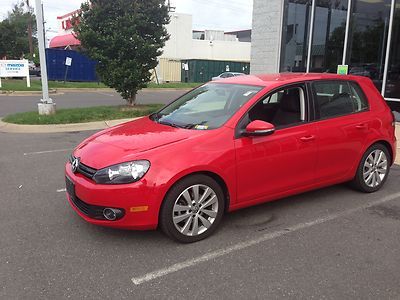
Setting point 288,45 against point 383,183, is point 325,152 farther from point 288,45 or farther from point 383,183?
point 288,45

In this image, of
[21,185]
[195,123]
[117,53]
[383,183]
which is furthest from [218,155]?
[117,53]

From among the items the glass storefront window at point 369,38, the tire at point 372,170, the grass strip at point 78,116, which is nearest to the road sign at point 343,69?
the glass storefront window at point 369,38

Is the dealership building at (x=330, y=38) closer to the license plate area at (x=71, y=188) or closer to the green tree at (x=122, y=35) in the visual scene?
the green tree at (x=122, y=35)

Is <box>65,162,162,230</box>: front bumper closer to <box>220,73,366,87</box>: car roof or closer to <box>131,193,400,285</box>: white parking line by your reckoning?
<box>131,193,400,285</box>: white parking line

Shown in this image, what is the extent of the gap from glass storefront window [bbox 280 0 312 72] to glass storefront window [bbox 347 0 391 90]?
1.63 metres

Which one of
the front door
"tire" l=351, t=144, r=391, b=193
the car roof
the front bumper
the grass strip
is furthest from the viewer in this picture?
the grass strip

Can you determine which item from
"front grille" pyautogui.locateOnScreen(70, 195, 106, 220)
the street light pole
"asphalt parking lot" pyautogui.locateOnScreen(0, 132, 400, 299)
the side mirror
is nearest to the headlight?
"front grille" pyautogui.locateOnScreen(70, 195, 106, 220)

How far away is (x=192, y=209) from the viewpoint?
148 inches

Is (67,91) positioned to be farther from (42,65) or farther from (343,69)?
(343,69)

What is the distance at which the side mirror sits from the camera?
156 inches

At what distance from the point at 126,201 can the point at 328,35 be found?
10818 millimetres

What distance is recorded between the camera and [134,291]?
3.02m

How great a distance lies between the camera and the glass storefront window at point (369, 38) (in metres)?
11.0

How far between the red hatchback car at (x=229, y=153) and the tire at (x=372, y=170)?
1 cm
